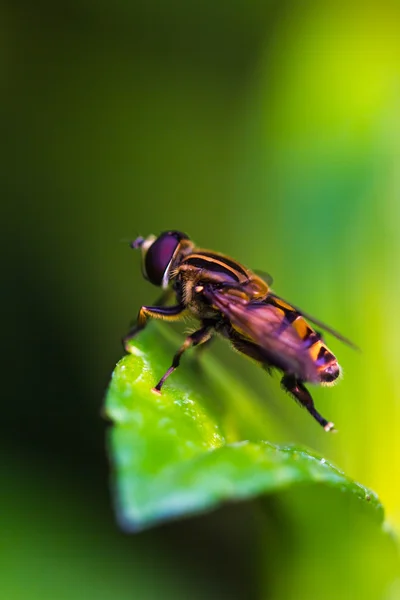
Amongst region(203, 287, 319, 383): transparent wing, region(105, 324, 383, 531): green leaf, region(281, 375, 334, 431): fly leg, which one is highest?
region(203, 287, 319, 383): transparent wing

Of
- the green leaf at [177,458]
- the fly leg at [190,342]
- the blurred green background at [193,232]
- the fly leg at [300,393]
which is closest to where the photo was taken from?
the green leaf at [177,458]

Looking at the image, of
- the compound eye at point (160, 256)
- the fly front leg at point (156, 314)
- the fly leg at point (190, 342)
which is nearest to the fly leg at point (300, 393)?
the fly leg at point (190, 342)

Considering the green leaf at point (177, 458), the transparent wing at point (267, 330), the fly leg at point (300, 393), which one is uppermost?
the transparent wing at point (267, 330)

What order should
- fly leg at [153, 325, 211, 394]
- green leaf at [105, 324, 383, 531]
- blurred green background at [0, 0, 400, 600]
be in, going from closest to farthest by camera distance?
1. green leaf at [105, 324, 383, 531]
2. fly leg at [153, 325, 211, 394]
3. blurred green background at [0, 0, 400, 600]

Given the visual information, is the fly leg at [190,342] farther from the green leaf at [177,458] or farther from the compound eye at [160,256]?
the compound eye at [160,256]

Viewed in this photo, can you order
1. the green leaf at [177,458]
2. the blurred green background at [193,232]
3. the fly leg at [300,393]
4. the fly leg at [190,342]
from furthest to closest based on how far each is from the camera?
1. the blurred green background at [193,232]
2. the fly leg at [300,393]
3. the fly leg at [190,342]
4. the green leaf at [177,458]

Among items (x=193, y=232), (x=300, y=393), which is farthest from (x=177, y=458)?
(x=193, y=232)

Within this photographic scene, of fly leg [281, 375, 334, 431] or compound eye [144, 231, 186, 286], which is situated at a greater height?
compound eye [144, 231, 186, 286]

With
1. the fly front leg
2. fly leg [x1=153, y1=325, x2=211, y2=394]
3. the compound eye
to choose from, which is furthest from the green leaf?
the compound eye

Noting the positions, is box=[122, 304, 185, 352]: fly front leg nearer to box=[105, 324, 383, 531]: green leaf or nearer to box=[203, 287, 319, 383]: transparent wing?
box=[203, 287, 319, 383]: transparent wing
